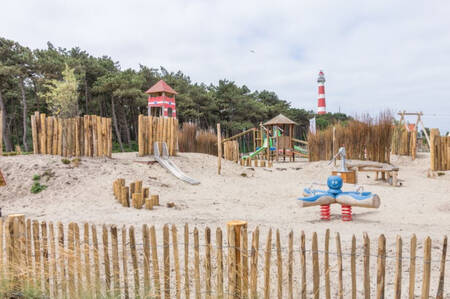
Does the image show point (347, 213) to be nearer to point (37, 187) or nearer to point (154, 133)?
point (37, 187)

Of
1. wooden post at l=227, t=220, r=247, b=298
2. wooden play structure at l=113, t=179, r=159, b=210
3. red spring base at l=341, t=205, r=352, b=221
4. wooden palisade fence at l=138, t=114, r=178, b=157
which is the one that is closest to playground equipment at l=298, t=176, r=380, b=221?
red spring base at l=341, t=205, r=352, b=221

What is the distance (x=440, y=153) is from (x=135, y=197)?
12693 millimetres

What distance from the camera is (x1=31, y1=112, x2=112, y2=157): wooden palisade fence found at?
11194mm

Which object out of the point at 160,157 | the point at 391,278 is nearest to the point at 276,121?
the point at 160,157

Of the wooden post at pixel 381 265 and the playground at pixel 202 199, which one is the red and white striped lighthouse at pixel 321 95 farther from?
the wooden post at pixel 381 265

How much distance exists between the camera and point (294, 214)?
775 centimetres

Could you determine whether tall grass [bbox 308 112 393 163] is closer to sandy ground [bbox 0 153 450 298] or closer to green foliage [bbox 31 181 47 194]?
sandy ground [bbox 0 153 450 298]

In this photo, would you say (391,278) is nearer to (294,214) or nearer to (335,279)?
(335,279)

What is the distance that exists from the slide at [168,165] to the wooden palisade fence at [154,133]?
1.18 feet

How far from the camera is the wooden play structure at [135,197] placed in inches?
310

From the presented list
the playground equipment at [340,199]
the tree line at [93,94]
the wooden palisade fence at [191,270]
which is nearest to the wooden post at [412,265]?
the wooden palisade fence at [191,270]

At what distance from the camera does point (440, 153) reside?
1427 cm

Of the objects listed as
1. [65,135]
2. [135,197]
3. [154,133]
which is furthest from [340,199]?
[154,133]

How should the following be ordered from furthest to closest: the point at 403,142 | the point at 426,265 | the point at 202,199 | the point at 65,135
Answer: the point at 403,142 < the point at 65,135 < the point at 202,199 < the point at 426,265
